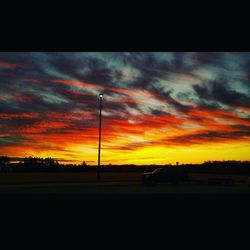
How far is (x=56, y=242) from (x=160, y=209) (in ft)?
10.7

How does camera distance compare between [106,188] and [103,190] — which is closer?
[103,190]

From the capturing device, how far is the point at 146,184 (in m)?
26.1

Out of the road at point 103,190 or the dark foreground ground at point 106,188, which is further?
the dark foreground ground at point 106,188

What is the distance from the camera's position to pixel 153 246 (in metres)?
5.19

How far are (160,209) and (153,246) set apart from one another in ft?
9.17

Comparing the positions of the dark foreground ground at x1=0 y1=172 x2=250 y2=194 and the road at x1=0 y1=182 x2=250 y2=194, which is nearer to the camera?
the road at x1=0 y1=182 x2=250 y2=194
